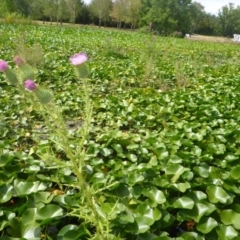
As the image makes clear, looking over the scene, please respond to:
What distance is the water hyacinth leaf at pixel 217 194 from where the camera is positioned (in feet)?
6.00

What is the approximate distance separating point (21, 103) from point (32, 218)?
247cm

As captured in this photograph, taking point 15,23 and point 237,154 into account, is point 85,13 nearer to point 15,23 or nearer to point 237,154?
point 15,23

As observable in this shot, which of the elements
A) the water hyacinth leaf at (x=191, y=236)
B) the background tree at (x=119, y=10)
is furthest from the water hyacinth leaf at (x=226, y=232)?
the background tree at (x=119, y=10)

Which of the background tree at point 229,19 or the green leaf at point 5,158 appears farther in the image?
the background tree at point 229,19

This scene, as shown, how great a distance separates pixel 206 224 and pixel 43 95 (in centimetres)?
112

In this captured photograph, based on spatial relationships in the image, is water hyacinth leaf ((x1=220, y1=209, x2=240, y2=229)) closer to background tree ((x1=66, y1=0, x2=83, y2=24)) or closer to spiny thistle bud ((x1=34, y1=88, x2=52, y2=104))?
spiny thistle bud ((x1=34, y1=88, x2=52, y2=104))

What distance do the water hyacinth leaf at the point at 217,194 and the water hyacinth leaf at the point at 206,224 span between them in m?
0.19

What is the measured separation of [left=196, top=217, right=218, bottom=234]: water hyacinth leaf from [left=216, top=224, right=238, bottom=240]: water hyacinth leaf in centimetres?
3

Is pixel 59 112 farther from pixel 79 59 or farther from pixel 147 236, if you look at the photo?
pixel 147 236

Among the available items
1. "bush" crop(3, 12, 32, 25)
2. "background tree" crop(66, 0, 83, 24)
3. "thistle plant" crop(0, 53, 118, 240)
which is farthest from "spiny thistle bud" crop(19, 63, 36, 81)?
"background tree" crop(66, 0, 83, 24)

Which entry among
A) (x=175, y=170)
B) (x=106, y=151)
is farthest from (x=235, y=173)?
(x=106, y=151)

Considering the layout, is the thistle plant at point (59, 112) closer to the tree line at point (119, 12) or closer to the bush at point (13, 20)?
the bush at point (13, 20)

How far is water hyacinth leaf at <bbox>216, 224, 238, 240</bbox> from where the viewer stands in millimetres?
1578

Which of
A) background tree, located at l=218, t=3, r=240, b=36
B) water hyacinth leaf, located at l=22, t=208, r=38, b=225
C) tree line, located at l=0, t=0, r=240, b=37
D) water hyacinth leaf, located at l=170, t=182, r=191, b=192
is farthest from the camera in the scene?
background tree, located at l=218, t=3, r=240, b=36
